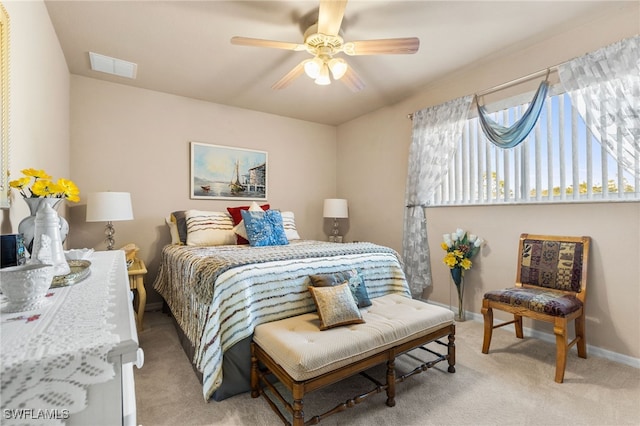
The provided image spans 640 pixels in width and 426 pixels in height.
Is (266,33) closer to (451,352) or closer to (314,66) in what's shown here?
(314,66)

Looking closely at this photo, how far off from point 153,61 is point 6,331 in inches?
115

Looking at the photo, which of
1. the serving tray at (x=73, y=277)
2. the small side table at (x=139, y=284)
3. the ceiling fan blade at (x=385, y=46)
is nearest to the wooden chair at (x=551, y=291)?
the ceiling fan blade at (x=385, y=46)

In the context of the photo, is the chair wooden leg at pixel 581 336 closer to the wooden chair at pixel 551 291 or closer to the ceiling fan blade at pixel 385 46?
the wooden chair at pixel 551 291

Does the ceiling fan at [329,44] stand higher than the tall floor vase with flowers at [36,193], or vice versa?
the ceiling fan at [329,44]

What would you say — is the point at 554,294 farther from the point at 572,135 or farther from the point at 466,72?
the point at 466,72

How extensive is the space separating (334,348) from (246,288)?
0.64 meters

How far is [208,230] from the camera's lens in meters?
3.19

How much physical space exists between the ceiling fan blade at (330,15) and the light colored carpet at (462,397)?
7.58ft

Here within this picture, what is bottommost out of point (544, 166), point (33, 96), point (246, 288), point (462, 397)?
point (462, 397)

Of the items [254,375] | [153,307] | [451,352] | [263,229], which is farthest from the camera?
[153,307]

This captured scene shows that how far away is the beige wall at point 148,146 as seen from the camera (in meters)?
3.11

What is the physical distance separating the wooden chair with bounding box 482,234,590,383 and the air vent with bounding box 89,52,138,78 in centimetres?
381

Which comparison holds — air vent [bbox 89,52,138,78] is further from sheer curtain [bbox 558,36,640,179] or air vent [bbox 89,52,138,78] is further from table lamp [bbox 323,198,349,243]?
sheer curtain [bbox 558,36,640,179]

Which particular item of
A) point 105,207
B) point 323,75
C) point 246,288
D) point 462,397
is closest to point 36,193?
point 246,288
